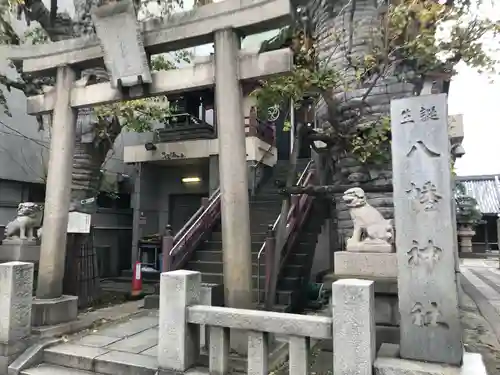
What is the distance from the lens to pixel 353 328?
11.9 ft

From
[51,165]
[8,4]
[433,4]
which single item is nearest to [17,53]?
[8,4]

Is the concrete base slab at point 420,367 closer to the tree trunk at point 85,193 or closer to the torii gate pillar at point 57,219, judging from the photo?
the torii gate pillar at point 57,219

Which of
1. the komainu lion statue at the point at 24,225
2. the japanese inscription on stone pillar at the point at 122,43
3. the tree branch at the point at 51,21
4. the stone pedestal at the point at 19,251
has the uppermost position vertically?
the tree branch at the point at 51,21

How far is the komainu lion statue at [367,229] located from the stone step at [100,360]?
3530 millimetres

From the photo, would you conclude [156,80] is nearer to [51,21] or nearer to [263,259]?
[51,21]

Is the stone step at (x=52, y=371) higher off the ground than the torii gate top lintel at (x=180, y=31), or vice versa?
Answer: the torii gate top lintel at (x=180, y=31)

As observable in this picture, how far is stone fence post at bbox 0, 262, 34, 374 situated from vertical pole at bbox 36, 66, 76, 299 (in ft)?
2.94

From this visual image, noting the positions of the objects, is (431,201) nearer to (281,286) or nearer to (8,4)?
(281,286)

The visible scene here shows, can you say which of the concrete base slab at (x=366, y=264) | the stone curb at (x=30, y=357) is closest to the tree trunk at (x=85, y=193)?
the stone curb at (x=30, y=357)

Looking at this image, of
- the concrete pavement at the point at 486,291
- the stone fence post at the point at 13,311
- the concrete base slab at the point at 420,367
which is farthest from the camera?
the concrete pavement at the point at 486,291

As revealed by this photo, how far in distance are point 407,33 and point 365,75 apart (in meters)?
1.18

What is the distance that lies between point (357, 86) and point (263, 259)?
16.3 feet

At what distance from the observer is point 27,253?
8094 millimetres

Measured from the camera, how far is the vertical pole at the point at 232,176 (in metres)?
5.39
